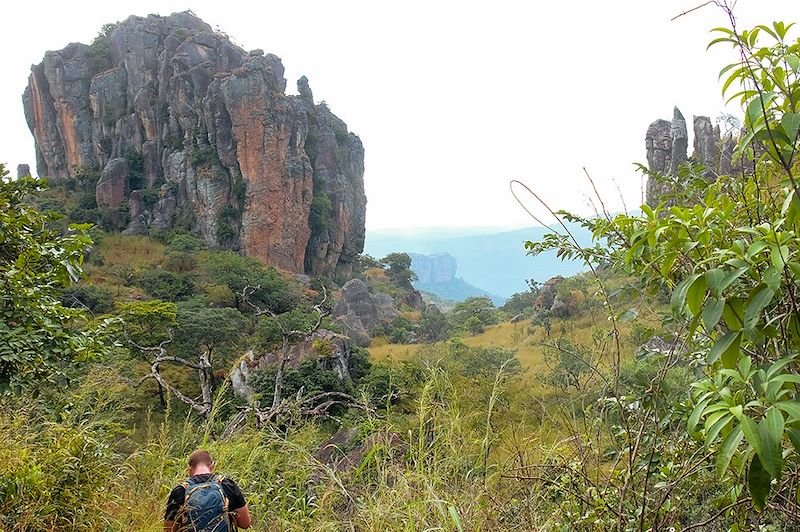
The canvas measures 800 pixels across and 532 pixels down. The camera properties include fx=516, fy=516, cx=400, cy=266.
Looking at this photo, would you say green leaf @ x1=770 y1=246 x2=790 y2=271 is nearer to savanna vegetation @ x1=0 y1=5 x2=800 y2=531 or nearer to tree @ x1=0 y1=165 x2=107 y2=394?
savanna vegetation @ x1=0 y1=5 x2=800 y2=531

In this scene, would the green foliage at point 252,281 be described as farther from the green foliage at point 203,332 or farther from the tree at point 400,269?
the tree at point 400,269

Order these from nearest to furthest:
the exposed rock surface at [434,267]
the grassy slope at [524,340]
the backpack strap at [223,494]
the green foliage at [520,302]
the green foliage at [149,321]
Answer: the backpack strap at [223,494]
the green foliage at [149,321]
the grassy slope at [524,340]
the green foliage at [520,302]
the exposed rock surface at [434,267]

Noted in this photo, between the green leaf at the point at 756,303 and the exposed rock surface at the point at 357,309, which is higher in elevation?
the green leaf at the point at 756,303

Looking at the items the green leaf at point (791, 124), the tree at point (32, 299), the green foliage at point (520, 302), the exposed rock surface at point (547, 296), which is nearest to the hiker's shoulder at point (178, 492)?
the tree at point (32, 299)

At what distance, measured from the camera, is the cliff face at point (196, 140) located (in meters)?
29.7

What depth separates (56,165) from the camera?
34.8m

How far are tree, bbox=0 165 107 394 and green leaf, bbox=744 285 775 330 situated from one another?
281 cm

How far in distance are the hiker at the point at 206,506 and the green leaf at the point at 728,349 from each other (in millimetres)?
1927

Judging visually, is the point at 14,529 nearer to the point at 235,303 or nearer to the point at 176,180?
the point at 235,303

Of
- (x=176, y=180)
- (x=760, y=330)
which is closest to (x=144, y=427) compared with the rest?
(x=760, y=330)

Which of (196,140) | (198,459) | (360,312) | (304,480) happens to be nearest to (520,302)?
(360,312)

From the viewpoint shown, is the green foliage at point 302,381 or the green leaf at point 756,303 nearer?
the green leaf at point 756,303

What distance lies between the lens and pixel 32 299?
2.60 meters

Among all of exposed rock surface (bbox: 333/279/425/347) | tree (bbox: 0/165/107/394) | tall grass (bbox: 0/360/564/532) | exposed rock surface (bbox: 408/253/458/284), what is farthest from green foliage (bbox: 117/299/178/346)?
exposed rock surface (bbox: 408/253/458/284)
